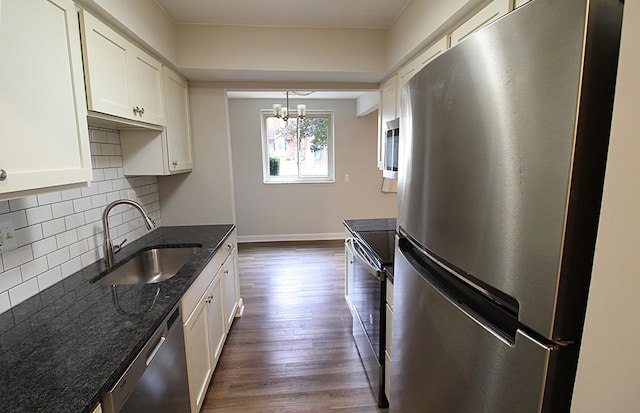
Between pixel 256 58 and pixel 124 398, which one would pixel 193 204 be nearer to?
pixel 256 58

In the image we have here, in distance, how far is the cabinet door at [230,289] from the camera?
2326mm

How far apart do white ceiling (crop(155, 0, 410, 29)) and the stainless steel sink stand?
1634mm

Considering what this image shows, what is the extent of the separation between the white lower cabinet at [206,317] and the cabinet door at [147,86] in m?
1.00

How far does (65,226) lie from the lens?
150 cm

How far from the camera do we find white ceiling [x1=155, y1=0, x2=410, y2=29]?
77.0 inches

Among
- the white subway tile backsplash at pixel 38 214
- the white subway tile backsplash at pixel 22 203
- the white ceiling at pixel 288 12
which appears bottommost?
the white subway tile backsplash at pixel 38 214

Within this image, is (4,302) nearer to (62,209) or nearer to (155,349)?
(62,209)

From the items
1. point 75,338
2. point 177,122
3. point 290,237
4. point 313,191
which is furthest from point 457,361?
point 290,237

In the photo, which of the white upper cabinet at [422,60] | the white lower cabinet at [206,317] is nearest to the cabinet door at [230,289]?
the white lower cabinet at [206,317]

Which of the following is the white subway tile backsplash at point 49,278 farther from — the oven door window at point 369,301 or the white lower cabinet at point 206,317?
the oven door window at point 369,301

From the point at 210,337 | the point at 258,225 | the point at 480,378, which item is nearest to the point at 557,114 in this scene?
the point at 480,378

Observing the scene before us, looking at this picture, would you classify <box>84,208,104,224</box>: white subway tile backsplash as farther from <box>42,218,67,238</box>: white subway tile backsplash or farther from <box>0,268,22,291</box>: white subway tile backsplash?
<box>0,268,22,291</box>: white subway tile backsplash

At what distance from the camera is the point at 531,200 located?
515mm

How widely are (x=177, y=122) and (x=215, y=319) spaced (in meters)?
1.53
